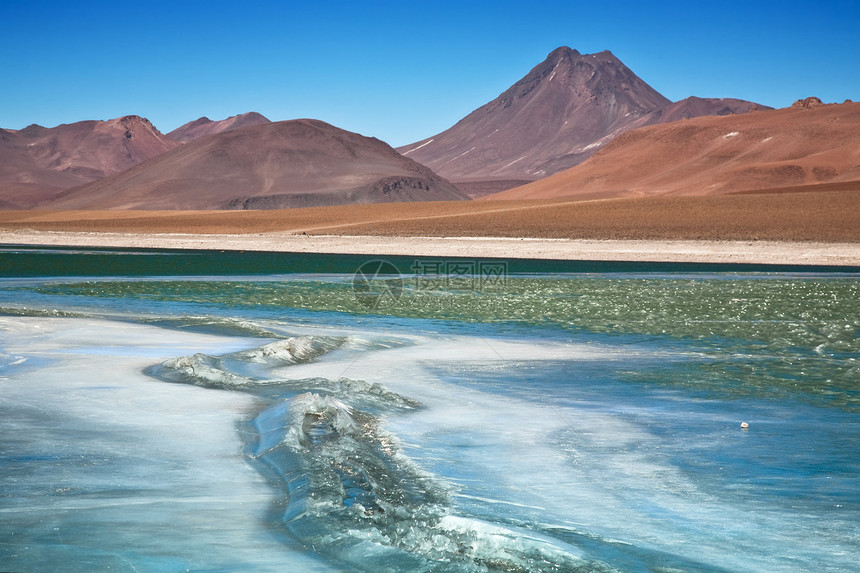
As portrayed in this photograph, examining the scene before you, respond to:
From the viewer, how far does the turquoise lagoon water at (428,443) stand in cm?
→ 523

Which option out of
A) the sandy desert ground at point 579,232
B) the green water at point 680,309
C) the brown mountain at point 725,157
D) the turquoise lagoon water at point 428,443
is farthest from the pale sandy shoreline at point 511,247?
the brown mountain at point 725,157

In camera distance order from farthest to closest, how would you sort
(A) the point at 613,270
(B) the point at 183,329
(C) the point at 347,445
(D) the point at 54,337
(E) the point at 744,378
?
(A) the point at 613,270, (B) the point at 183,329, (D) the point at 54,337, (E) the point at 744,378, (C) the point at 347,445

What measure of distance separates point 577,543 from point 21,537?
3083mm

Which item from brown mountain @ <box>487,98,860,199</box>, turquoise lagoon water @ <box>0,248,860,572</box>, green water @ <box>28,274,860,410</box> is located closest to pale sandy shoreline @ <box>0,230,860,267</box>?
green water @ <box>28,274,860,410</box>

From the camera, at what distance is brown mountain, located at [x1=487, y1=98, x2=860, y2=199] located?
475 ft

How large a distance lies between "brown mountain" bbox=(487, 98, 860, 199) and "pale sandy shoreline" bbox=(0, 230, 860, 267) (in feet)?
325

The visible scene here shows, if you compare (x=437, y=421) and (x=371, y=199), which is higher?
(x=371, y=199)

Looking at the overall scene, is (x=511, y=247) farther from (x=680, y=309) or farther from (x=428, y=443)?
(x=428, y=443)

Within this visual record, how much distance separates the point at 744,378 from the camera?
10719mm

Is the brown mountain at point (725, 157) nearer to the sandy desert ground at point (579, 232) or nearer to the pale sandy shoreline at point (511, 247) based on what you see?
the sandy desert ground at point (579, 232)

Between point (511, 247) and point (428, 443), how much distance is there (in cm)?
3901

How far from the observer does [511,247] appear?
152 ft

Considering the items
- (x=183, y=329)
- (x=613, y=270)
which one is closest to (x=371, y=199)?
(x=613, y=270)

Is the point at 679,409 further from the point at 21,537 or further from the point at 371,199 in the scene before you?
the point at 371,199
